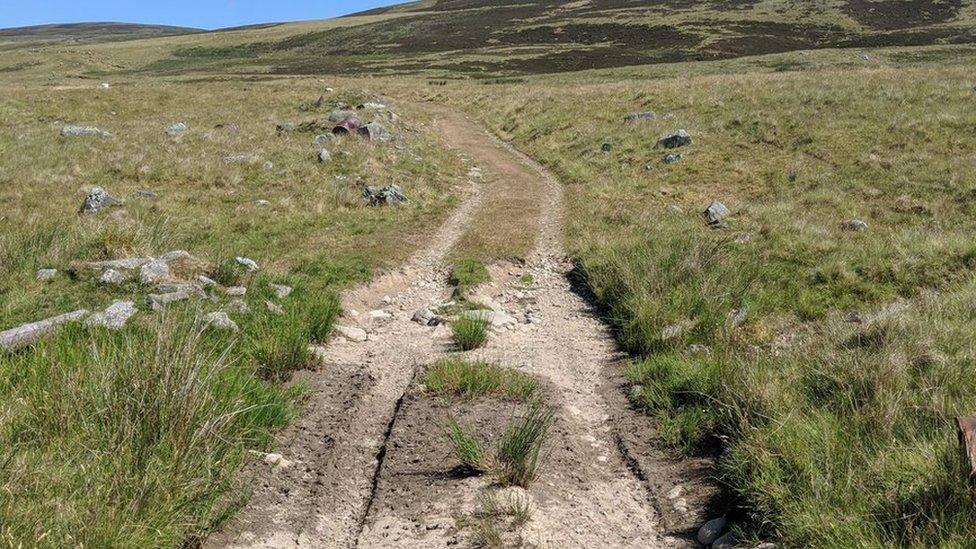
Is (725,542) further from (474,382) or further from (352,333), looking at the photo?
(352,333)

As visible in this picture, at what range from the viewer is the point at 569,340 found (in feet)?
31.4

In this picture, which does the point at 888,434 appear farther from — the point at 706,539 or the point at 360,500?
the point at 360,500

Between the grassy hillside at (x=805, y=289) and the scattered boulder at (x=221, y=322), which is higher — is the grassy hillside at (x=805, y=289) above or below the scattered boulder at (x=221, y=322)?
below

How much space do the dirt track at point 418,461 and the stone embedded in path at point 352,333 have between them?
0.44 feet

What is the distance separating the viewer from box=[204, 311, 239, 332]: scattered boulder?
7.50 metres

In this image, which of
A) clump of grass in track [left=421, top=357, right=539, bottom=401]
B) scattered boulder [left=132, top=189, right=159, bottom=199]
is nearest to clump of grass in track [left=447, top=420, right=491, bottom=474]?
clump of grass in track [left=421, top=357, right=539, bottom=401]

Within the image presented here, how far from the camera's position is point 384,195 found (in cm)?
1780

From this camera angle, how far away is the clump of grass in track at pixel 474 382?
23.1 feet

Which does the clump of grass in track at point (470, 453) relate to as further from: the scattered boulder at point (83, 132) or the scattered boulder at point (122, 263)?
the scattered boulder at point (83, 132)

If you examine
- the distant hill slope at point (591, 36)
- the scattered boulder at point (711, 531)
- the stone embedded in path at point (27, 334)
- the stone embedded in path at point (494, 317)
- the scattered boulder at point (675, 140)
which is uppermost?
the distant hill slope at point (591, 36)

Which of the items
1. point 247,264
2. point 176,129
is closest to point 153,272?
point 247,264

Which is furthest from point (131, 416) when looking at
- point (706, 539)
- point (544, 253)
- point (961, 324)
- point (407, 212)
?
point (407, 212)

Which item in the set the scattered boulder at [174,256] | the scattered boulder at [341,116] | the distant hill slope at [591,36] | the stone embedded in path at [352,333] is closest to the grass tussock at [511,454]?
the stone embedded in path at [352,333]

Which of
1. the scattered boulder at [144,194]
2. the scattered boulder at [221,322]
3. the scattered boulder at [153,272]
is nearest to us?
the scattered boulder at [221,322]
